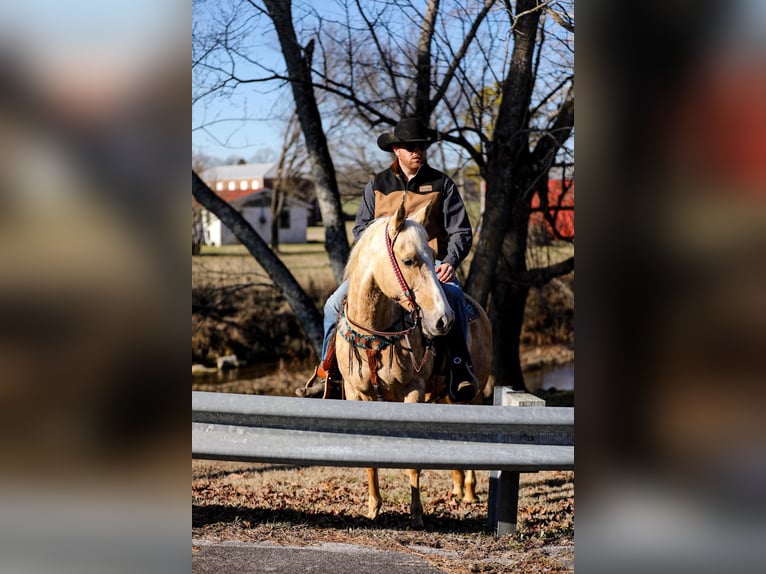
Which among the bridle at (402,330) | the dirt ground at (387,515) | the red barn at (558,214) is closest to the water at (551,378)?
the dirt ground at (387,515)

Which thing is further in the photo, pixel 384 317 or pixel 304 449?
pixel 384 317

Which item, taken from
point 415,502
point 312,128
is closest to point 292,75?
point 312,128

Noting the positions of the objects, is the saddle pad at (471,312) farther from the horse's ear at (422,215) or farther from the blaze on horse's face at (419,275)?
the blaze on horse's face at (419,275)

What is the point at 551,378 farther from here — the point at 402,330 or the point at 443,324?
the point at 443,324

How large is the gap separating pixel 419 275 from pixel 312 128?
4.71 metres

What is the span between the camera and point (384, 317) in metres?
4.91

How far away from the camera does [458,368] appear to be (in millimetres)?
5414
